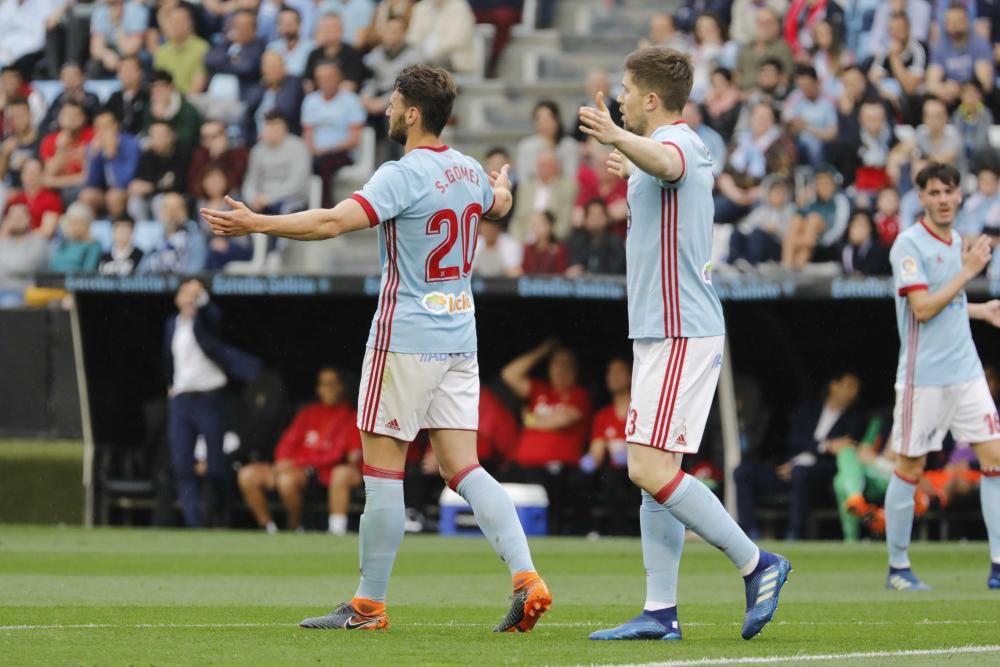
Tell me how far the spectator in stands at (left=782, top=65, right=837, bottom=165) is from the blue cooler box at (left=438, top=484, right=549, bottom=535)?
4.03 metres

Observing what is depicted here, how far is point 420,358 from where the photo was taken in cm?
741

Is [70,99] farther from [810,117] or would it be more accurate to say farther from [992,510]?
[992,510]

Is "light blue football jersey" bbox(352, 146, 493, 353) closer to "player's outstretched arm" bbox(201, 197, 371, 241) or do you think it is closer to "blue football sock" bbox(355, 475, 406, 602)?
"player's outstretched arm" bbox(201, 197, 371, 241)

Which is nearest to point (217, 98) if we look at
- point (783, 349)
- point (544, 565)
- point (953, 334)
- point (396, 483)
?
point (783, 349)

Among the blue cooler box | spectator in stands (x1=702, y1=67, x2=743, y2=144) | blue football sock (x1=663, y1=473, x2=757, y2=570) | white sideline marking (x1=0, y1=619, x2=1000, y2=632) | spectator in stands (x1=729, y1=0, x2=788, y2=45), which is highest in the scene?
spectator in stands (x1=729, y1=0, x2=788, y2=45)

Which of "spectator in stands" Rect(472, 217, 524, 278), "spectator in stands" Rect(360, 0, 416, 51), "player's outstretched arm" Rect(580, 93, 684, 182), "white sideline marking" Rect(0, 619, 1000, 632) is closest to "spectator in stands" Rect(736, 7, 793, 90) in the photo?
"spectator in stands" Rect(472, 217, 524, 278)

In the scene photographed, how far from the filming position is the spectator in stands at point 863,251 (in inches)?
625

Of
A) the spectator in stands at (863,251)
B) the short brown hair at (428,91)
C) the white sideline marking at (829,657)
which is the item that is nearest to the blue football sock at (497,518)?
the white sideline marking at (829,657)

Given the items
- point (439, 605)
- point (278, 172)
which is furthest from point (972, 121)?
point (439, 605)

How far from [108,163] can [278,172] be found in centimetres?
242

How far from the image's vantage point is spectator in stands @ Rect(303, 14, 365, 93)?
68.0 ft

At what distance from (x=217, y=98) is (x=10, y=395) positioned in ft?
18.5

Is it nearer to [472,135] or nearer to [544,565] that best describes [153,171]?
[472,135]

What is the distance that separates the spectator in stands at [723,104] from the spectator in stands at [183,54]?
6450 millimetres
